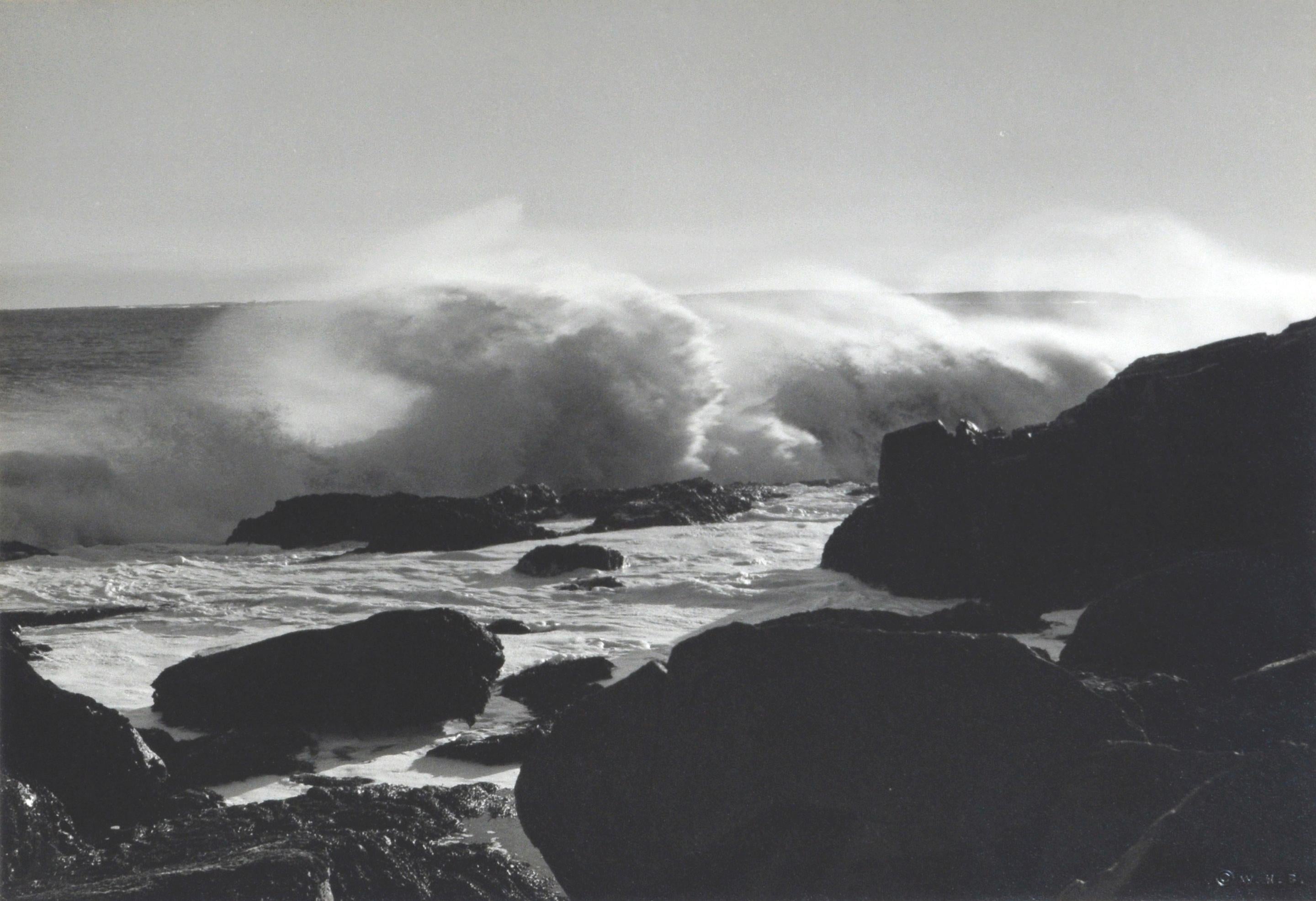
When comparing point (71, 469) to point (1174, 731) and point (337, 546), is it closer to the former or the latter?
point (337, 546)

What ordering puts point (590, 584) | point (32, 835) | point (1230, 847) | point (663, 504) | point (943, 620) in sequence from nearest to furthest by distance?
point (1230, 847), point (32, 835), point (943, 620), point (590, 584), point (663, 504)

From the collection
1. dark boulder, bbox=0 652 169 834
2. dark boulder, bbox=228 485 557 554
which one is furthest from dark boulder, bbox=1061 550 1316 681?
dark boulder, bbox=228 485 557 554

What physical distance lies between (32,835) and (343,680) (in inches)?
77.5

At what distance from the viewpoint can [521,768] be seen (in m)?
4.26

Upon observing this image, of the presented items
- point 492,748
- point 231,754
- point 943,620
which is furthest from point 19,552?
point 943,620

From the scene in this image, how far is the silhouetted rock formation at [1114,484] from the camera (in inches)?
322

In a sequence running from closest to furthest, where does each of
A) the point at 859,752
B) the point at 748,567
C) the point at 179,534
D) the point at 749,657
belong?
the point at 859,752
the point at 749,657
the point at 748,567
the point at 179,534

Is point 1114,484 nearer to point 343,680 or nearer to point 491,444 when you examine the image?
point 343,680

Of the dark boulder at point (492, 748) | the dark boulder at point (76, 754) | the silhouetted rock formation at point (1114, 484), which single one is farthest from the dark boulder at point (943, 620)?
the dark boulder at point (76, 754)

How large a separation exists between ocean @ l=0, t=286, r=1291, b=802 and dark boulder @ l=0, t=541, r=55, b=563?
27cm

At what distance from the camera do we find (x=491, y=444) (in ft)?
63.3

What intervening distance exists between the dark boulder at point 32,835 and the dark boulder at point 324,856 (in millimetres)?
87

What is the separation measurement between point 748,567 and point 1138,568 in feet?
10.6

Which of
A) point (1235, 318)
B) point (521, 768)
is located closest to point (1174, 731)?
point (521, 768)
